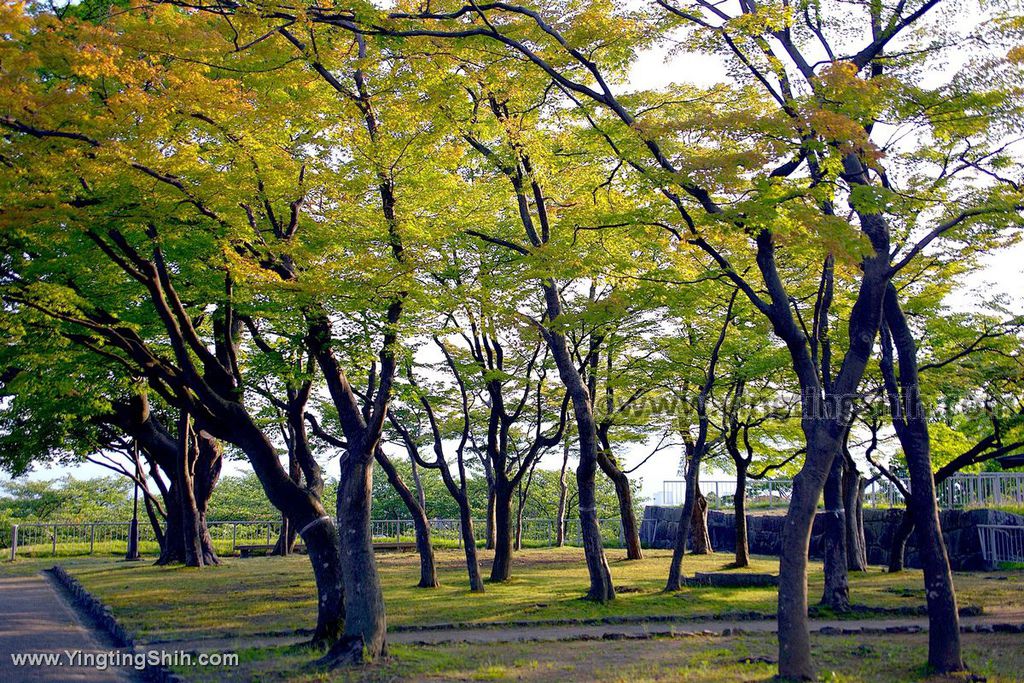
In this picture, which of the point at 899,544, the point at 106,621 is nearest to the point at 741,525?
the point at 899,544

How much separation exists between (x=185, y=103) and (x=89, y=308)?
4327 millimetres

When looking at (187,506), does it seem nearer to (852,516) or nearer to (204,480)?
(204,480)

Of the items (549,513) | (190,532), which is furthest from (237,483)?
(190,532)

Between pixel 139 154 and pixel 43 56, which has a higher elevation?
pixel 43 56

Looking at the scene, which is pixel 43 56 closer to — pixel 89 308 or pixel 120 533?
pixel 89 308

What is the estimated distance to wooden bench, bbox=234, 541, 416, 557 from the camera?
30500 millimetres

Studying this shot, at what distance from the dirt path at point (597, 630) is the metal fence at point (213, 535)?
18257mm

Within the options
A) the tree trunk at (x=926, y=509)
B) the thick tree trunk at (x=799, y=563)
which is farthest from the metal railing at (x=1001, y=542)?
the thick tree trunk at (x=799, y=563)

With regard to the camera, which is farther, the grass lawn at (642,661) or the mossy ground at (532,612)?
the mossy ground at (532,612)

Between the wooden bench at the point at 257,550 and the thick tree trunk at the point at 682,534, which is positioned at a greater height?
the thick tree trunk at the point at 682,534

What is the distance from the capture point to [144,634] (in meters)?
12.3

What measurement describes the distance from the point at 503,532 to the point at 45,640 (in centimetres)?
968

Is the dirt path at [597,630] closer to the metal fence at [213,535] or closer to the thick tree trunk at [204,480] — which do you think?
the thick tree trunk at [204,480]

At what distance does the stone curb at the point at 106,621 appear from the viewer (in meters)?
9.68
